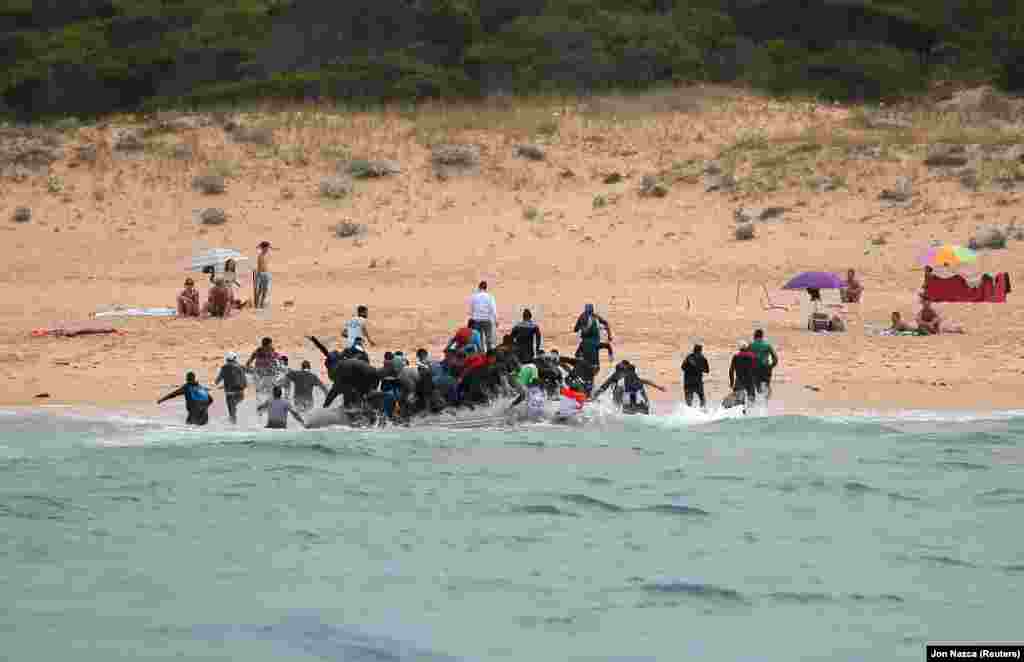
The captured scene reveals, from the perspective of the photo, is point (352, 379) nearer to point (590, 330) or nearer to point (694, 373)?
point (590, 330)

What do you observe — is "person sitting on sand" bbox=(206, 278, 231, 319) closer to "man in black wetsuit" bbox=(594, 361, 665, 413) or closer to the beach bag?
"man in black wetsuit" bbox=(594, 361, 665, 413)

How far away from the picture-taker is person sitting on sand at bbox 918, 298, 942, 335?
90.3 ft

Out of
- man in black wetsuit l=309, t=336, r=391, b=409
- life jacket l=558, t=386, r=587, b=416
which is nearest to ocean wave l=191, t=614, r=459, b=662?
man in black wetsuit l=309, t=336, r=391, b=409

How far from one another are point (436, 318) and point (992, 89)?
22.0m

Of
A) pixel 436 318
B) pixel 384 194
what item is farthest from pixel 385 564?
pixel 384 194

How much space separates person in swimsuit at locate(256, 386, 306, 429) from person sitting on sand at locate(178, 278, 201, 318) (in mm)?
7680

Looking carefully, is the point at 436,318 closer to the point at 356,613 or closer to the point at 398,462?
the point at 398,462

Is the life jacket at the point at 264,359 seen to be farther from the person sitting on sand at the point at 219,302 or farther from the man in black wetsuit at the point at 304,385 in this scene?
the person sitting on sand at the point at 219,302

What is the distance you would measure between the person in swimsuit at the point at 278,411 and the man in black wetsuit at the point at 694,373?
4748 mm

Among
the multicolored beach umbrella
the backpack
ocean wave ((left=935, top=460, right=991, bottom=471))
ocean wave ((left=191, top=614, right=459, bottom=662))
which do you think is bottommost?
ocean wave ((left=191, top=614, right=459, bottom=662))

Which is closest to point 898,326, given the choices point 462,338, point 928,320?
point 928,320

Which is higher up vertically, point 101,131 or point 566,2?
point 566,2

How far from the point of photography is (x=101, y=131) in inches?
1774

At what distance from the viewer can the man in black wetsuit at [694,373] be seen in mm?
22422
